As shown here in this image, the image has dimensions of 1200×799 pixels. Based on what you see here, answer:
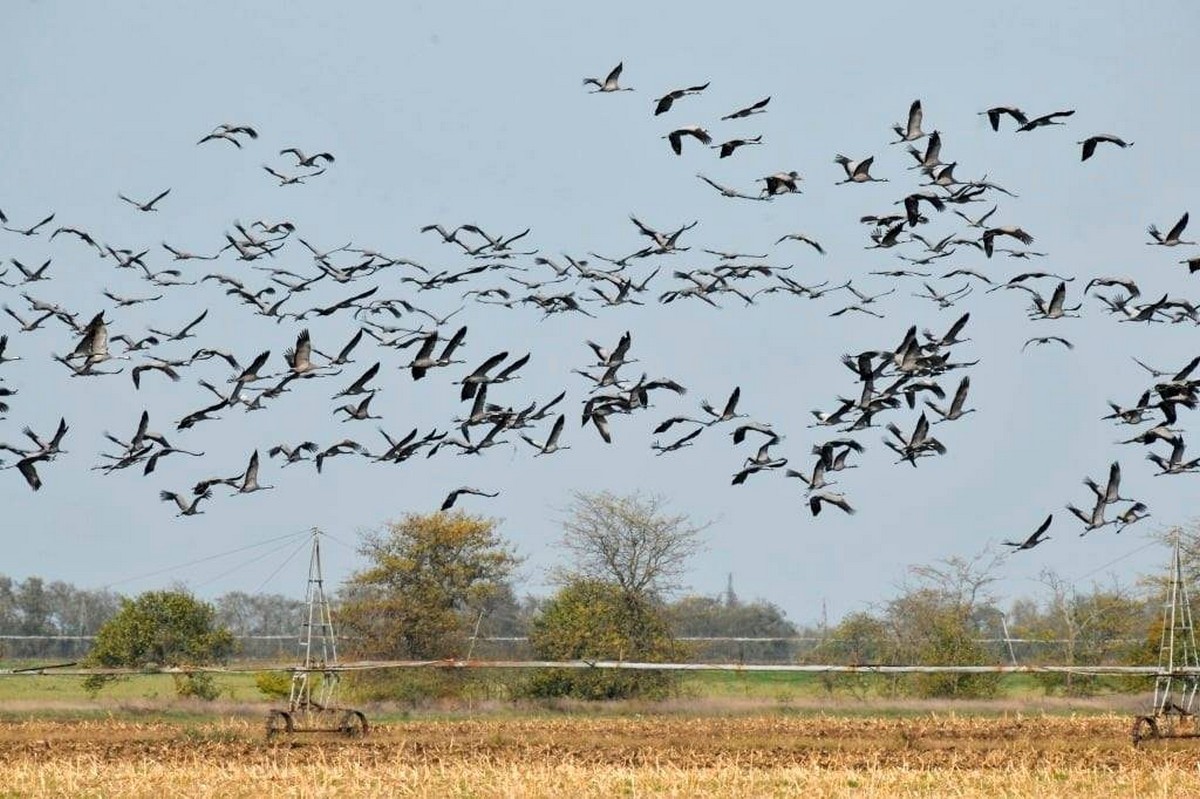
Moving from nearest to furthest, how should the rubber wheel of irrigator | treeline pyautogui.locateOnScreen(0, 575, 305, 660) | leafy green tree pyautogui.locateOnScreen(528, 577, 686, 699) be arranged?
the rubber wheel of irrigator, leafy green tree pyautogui.locateOnScreen(528, 577, 686, 699), treeline pyautogui.locateOnScreen(0, 575, 305, 660)

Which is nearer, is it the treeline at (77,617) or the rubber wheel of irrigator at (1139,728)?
the rubber wheel of irrigator at (1139,728)

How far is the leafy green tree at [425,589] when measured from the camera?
60.9 meters

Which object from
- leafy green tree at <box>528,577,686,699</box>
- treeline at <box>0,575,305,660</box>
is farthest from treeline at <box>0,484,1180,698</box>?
treeline at <box>0,575,305,660</box>

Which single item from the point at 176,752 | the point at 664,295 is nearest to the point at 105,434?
the point at 176,752

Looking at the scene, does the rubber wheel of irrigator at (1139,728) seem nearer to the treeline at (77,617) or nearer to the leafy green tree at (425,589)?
the leafy green tree at (425,589)

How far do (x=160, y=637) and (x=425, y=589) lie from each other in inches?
353

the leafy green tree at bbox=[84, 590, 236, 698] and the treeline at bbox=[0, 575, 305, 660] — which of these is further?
the treeline at bbox=[0, 575, 305, 660]

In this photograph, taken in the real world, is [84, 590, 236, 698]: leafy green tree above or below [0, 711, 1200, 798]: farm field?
above

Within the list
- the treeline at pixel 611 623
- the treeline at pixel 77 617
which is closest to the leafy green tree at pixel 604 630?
the treeline at pixel 611 623

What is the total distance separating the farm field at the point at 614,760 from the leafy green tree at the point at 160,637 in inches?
665

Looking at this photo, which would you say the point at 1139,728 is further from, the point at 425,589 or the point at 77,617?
the point at 77,617

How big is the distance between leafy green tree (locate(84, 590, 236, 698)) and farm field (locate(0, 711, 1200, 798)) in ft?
55.4

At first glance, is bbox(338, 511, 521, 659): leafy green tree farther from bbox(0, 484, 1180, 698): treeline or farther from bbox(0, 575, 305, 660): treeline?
bbox(0, 575, 305, 660): treeline

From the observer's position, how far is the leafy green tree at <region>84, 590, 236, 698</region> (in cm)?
6109
